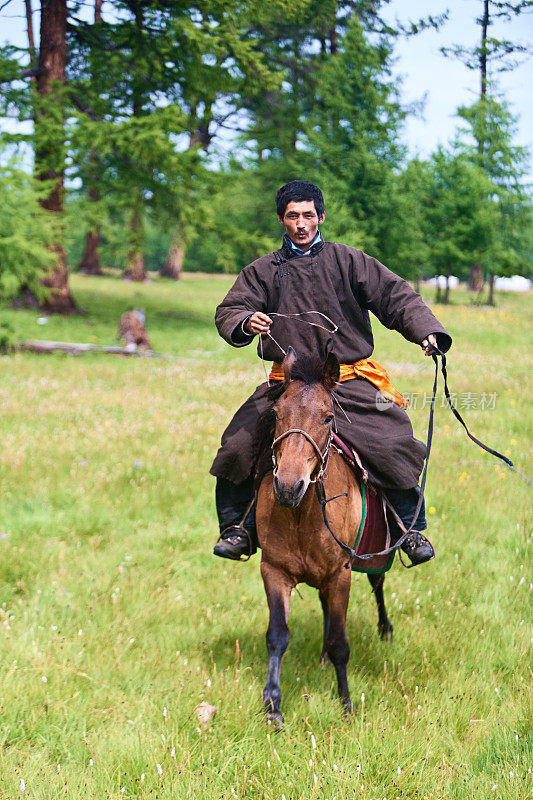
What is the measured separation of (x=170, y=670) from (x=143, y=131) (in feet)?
63.0

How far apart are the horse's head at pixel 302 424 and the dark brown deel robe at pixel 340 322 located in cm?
77

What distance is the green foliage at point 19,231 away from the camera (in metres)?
17.4

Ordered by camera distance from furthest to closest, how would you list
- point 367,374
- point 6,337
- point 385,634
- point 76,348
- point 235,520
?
point 76,348, point 6,337, point 385,634, point 235,520, point 367,374

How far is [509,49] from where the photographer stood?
107 ft

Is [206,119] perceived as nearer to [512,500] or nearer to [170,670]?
[512,500]

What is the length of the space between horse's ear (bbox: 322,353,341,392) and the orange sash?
91 centimetres

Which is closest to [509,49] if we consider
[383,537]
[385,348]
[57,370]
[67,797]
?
[385,348]

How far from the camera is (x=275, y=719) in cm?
396

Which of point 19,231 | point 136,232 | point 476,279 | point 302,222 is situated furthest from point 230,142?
point 302,222

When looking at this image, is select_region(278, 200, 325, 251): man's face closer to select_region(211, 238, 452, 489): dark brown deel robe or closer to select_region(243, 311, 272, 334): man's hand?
select_region(211, 238, 452, 489): dark brown deel robe

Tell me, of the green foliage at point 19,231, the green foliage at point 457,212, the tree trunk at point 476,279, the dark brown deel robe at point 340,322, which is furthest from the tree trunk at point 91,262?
the dark brown deel robe at point 340,322

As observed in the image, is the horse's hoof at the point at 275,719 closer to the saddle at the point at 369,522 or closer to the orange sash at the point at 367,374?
the saddle at the point at 369,522

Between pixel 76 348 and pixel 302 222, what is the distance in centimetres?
1535

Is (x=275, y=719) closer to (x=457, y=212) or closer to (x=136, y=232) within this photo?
Answer: (x=136, y=232)
